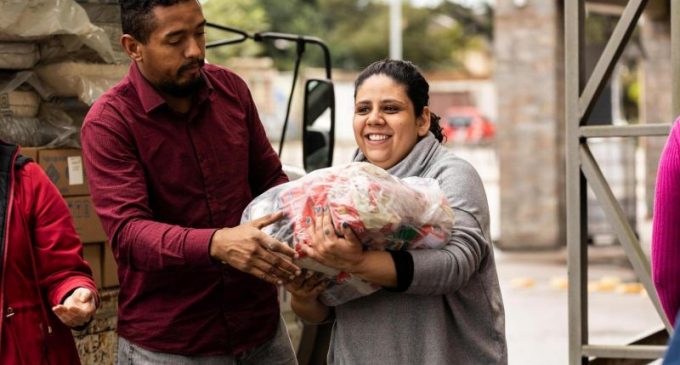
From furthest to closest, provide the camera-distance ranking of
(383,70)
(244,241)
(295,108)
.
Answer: (295,108)
(383,70)
(244,241)

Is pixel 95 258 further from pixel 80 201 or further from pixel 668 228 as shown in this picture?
pixel 668 228

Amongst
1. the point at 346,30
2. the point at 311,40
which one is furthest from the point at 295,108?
the point at 311,40

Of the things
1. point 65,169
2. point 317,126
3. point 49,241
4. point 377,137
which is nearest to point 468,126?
point 317,126

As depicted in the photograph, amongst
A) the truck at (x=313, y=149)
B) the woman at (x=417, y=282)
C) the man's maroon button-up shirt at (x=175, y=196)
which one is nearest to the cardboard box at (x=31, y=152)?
the man's maroon button-up shirt at (x=175, y=196)

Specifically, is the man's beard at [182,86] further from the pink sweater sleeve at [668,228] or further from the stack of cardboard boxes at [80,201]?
the pink sweater sleeve at [668,228]

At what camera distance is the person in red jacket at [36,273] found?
320 centimetres

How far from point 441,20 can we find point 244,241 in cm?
A: 6874

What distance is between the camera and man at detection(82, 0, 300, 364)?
3.12m

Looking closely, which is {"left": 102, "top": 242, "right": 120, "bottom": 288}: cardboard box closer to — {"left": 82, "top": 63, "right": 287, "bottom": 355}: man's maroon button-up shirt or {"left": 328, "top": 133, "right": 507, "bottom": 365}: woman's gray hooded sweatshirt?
{"left": 82, "top": 63, "right": 287, "bottom": 355}: man's maroon button-up shirt

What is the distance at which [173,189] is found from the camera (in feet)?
10.7

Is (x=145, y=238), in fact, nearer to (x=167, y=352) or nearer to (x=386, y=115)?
(x=167, y=352)

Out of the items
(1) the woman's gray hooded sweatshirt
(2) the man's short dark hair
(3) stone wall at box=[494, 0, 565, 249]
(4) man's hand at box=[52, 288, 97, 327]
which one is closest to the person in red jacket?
(4) man's hand at box=[52, 288, 97, 327]

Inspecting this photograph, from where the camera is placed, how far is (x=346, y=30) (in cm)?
6425

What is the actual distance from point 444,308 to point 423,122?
1.64 ft
